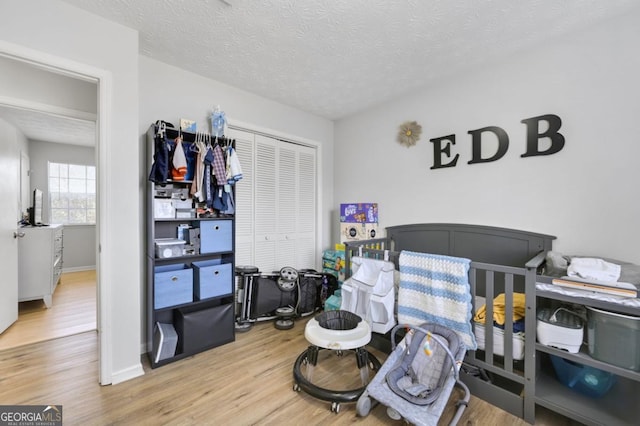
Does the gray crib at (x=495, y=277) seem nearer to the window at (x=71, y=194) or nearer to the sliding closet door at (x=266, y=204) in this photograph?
the sliding closet door at (x=266, y=204)

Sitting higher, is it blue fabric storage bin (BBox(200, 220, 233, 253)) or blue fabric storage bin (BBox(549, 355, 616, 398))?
blue fabric storage bin (BBox(200, 220, 233, 253))

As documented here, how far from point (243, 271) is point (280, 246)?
0.66 metres

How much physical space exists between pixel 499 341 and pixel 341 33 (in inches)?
94.5

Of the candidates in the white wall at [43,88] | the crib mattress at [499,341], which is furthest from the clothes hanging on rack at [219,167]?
the crib mattress at [499,341]

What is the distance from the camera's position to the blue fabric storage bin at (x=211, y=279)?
92.8 inches

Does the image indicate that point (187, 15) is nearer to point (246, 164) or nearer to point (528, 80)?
point (246, 164)

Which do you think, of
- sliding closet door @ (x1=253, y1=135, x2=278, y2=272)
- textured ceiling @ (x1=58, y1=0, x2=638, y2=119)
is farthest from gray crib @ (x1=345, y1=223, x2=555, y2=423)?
textured ceiling @ (x1=58, y1=0, x2=638, y2=119)

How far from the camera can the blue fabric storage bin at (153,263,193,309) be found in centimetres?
215

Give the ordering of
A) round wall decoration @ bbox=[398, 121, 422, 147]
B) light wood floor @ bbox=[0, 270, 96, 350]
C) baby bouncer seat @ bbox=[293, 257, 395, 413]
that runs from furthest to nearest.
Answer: round wall decoration @ bbox=[398, 121, 422, 147] < light wood floor @ bbox=[0, 270, 96, 350] < baby bouncer seat @ bbox=[293, 257, 395, 413]

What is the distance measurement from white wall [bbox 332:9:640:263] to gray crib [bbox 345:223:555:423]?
0.12 m

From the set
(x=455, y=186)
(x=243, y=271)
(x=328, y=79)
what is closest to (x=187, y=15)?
(x=328, y=79)

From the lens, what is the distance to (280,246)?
3.40 meters

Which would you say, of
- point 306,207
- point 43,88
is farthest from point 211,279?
point 43,88

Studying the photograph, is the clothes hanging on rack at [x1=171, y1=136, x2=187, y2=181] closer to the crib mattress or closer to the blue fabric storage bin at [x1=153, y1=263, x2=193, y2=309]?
the blue fabric storage bin at [x1=153, y1=263, x2=193, y2=309]
